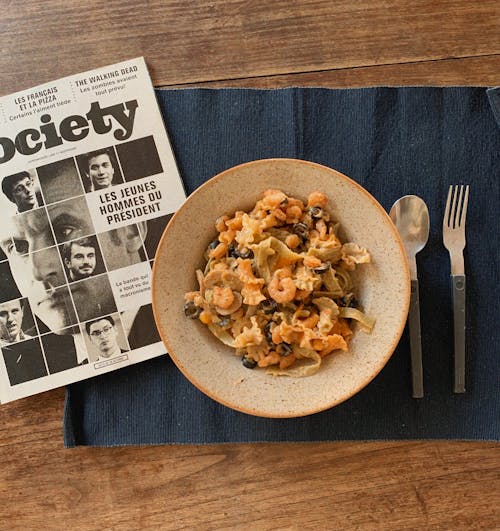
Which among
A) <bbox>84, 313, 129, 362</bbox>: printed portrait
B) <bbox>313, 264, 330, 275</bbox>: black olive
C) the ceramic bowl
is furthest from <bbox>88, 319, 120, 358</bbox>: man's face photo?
<bbox>313, 264, 330, 275</bbox>: black olive

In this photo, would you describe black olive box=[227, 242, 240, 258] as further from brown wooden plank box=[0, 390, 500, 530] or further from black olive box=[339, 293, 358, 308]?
brown wooden plank box=[0, 390, 500, 530]

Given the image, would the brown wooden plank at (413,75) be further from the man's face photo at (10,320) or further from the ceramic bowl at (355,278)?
the man's face photo at (10,320)

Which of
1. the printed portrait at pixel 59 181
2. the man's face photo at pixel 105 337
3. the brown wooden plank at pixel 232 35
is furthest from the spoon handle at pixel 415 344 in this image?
the printed portrait at pixel 59 181

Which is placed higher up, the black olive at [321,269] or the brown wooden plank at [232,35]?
the brown wooden plank at [232,35]

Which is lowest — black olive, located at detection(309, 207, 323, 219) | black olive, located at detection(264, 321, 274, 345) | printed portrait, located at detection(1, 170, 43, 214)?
black olive, located at detection(264, 321, 274, 345)

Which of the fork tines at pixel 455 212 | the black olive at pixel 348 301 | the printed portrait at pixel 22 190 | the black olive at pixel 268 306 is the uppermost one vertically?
the printed portrait at pixel 22 190

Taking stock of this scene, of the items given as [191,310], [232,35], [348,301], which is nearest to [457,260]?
[348,301]

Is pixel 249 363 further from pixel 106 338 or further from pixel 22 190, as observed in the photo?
pixel 22 190
